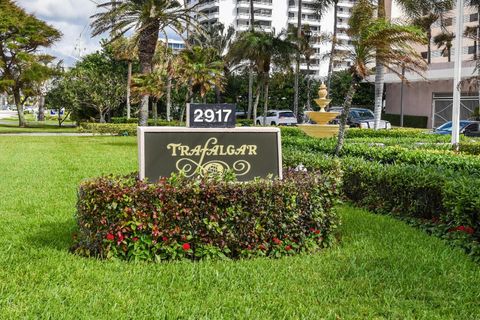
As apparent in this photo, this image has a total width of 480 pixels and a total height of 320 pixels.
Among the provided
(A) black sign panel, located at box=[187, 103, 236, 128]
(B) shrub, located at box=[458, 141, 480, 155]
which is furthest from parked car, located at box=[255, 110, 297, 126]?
(A) black sign panel, located at box=[187, 103, 236, 128]

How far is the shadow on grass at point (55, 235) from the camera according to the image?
5582 mm

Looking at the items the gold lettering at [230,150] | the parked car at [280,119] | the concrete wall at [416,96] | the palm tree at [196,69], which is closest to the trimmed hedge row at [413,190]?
the gold lettering at [230,150]

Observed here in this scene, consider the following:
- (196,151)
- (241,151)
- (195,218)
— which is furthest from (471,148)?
(195,218)

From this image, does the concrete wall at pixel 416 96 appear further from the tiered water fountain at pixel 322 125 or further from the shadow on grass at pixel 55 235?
the shadow on grass at pixel 55 235

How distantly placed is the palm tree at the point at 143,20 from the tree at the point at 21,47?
15820mm

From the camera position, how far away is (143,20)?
70.4ft

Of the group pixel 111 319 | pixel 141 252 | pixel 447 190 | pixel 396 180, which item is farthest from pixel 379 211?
pixel 111 319

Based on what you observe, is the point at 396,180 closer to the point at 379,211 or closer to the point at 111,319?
the point at 379,211

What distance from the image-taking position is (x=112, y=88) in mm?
39500

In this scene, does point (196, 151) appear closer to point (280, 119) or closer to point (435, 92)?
point (280, 119)

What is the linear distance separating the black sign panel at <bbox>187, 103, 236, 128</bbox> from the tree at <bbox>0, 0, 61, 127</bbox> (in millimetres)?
33468

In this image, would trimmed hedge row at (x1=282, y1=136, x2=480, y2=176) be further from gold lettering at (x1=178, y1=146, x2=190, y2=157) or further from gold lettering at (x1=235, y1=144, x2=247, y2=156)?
gold lettering at (x1=178, y1=146, x2=190, y2=157)

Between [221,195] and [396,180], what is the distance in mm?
3168

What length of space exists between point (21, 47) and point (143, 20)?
2068 centimetres
